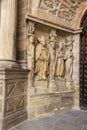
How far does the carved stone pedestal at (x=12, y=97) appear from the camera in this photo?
2.71 m

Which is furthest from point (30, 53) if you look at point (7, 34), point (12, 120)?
point (12, 120)

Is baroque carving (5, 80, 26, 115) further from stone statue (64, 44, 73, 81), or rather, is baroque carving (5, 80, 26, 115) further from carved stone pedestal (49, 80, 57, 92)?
stone statue (64, 44, 73, 81)

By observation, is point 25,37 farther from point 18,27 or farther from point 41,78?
point 41,78

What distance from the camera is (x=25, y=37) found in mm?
3246

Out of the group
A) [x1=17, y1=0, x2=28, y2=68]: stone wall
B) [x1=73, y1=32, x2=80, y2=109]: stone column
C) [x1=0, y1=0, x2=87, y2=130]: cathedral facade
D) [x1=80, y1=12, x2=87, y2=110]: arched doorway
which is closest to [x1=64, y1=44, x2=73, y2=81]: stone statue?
[x1=0, y1=0, x2=87, y2=130]: cathedral facade

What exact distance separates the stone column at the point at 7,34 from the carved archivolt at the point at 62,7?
0.75 meters

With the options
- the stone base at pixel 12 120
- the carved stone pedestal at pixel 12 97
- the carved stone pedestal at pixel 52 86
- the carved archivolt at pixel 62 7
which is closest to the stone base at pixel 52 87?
the carved stone pedestal at pixel 52 86

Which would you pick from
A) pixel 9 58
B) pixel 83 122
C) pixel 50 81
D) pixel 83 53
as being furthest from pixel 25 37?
pixel 83 122

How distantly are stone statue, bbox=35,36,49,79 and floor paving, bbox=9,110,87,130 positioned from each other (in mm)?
827

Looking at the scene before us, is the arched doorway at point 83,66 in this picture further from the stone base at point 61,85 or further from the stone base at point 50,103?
the stone base at point 61,85

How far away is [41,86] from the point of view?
11.5 feet

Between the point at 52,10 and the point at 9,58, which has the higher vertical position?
the point at 52,10

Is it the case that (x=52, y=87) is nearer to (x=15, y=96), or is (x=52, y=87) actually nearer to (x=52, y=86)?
(x=52, y=86)

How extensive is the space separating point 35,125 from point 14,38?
1.49 meters
